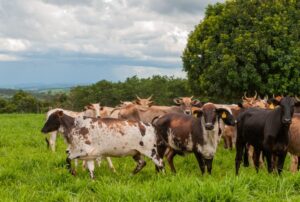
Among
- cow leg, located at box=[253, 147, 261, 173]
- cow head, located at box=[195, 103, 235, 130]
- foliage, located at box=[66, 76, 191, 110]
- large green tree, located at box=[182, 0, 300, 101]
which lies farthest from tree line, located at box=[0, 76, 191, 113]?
cow head, located at box=[195, 103, 235, 130]

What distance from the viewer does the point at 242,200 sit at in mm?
7336

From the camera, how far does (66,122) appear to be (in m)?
10.6

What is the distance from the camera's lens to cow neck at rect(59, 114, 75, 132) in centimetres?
1056

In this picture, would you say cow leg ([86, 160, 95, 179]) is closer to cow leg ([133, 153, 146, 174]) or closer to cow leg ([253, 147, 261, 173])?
cow leg ([133, 153, 146, 174])

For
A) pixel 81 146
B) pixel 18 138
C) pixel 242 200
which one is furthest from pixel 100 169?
pixel 18 138

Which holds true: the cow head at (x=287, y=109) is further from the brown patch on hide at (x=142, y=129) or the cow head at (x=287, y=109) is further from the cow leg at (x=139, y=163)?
the cow leg at (x=139, y=163)

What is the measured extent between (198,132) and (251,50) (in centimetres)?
1492

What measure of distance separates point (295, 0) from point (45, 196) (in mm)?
21648

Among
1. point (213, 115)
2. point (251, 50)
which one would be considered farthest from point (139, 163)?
point (251, 50)

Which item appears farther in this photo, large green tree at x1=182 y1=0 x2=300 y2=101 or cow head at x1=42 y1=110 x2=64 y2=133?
large green tree at x1=182 y1=0 x2=300 y2=101

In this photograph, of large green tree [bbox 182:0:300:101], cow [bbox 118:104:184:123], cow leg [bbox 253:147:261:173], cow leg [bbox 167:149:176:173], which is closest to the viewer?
cow leg [bbox 167:149:176:173]

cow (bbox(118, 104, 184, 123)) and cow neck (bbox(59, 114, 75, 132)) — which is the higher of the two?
cow neck (bbox(59, 114, 75, 132))

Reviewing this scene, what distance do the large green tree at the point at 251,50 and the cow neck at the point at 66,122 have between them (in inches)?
601

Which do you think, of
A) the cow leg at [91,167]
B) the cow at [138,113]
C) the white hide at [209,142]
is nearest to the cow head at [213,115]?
the white hide at [209,142]
